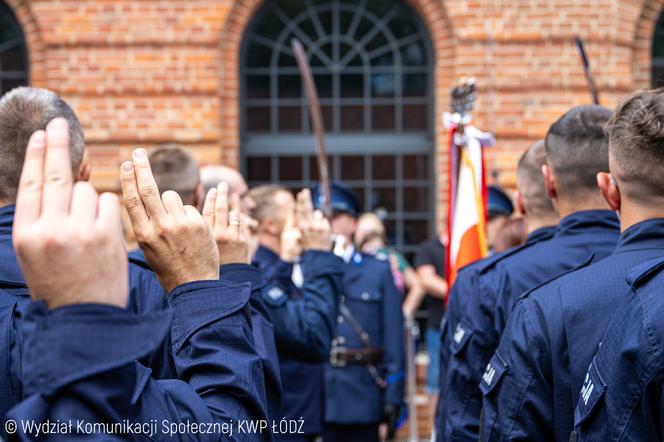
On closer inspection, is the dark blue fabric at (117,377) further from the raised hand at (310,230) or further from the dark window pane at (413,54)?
the dark window pane at (413,54)

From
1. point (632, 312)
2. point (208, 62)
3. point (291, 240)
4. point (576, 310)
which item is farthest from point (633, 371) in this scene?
point (208, 62)

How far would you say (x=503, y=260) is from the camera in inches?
118

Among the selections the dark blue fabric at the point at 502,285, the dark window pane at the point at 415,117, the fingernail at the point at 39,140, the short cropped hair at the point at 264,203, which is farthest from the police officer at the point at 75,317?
the dark window pane at the point at 415,117

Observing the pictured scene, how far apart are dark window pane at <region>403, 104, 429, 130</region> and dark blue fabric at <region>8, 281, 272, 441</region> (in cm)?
599

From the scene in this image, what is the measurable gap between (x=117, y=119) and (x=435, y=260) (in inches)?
110

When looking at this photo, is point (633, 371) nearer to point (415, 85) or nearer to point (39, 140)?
point (39, 140)

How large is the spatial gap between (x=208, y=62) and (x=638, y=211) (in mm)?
5194

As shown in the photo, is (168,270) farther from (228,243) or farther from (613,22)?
(613,22)

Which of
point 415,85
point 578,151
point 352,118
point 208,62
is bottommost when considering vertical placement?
point 578,151

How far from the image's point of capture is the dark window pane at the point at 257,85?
7254 mm

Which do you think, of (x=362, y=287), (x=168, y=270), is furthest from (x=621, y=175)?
(x=362, y=287)

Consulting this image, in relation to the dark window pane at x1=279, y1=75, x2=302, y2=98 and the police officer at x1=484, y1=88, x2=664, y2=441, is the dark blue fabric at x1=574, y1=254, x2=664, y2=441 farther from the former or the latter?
the dark window pane at x1=279, y1=75, x2=302, y2=98

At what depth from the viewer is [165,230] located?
1.52 m

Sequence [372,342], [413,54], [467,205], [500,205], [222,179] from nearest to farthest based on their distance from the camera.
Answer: [222,179], [467,205], [500,205], [372,342], [413,54]
